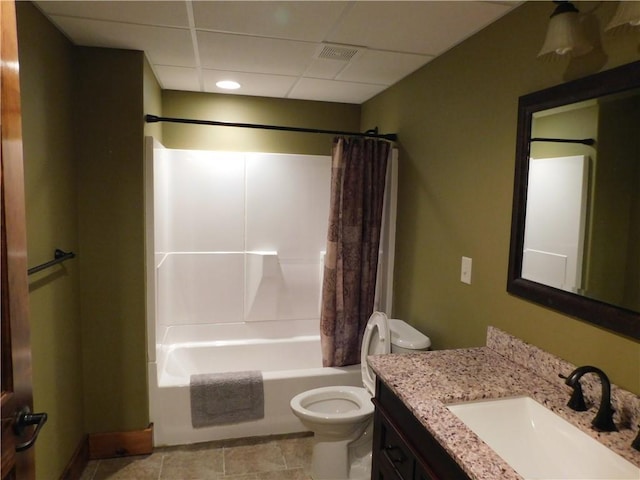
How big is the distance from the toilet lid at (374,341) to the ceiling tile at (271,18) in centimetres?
147

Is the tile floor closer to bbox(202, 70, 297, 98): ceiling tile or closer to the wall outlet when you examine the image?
the wall outlet

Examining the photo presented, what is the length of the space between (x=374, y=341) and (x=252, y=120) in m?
1.94

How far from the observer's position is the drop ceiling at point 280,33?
5.83 ft

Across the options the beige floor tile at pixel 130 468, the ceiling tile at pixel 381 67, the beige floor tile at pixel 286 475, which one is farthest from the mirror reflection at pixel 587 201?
the beige floor tile at pixel 130 468

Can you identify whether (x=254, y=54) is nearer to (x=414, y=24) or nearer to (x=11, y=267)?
(x=414, y=24)

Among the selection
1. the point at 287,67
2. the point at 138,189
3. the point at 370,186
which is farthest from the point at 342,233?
the point at 138,189

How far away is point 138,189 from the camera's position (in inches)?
94.5

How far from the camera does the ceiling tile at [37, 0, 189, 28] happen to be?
5.83 ft

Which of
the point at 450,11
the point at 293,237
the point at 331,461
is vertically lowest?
the point at 331,461

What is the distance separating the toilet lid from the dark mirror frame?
73 cm

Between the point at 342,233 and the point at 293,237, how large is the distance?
770 millimetres

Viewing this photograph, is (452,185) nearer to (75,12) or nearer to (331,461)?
(331,461)

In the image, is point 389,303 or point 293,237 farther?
point 293,237

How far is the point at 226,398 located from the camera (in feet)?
8.68
